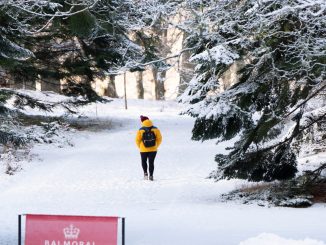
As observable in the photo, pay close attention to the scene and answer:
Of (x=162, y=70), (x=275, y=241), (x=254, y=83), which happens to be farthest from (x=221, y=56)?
(x=275, y=241)

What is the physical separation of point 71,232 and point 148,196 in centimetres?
720

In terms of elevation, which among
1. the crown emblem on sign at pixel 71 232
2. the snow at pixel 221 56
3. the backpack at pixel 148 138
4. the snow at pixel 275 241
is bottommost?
the snow at pixel 275 241

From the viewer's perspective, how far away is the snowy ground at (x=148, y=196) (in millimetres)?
8844

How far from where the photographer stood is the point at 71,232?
642 centimetres

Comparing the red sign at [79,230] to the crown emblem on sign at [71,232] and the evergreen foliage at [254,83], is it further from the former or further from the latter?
the evergreen foliage at [254,83]

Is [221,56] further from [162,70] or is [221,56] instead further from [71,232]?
[71,232]

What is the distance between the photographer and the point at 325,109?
11.8 metres

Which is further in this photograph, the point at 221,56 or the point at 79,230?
the point at 221,56

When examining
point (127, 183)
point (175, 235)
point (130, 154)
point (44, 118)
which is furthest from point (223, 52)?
point (44, 118)

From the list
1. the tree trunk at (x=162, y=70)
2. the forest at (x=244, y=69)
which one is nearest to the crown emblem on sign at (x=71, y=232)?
the forest at (x=244, y=69)

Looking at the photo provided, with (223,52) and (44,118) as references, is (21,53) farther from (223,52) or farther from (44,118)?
(44,118)

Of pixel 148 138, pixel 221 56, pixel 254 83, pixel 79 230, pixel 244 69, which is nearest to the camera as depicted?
pixel 79 230

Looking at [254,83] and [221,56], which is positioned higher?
[221,56]

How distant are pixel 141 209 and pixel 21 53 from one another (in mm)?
4262
